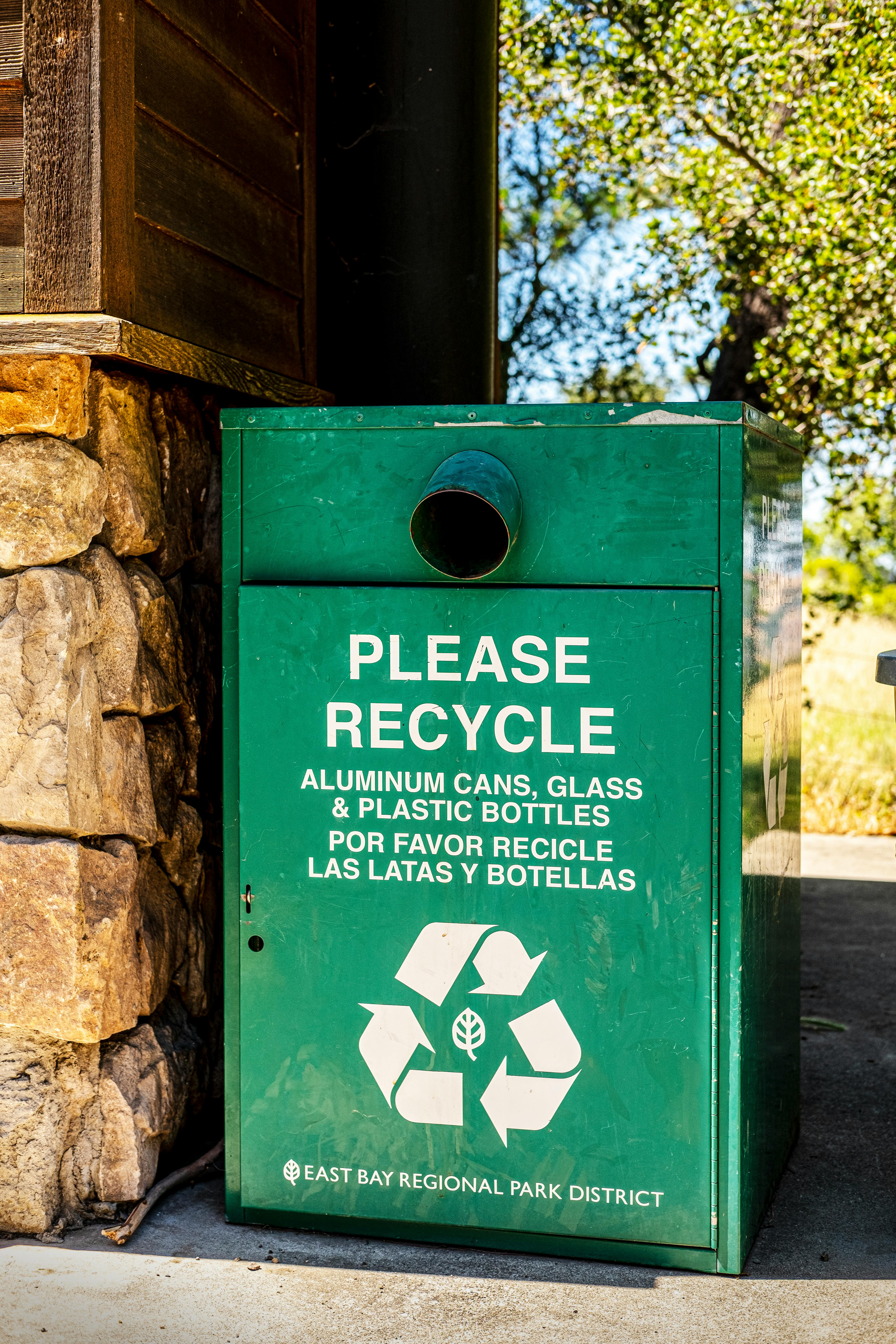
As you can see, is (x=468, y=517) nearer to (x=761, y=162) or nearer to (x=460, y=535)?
(x=460, y=535)

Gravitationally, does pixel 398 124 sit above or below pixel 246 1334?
above

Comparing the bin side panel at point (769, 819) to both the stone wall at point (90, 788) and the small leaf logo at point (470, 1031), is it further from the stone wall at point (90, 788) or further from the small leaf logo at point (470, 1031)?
the stone wall at point (90, 788)

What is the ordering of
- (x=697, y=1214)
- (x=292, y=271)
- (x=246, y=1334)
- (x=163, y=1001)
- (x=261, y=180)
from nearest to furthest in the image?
(x=246, y=1334) < (x=697, y=1214) < (x=163, y=1001) < (x=261, y=180) < (x=292, y=271)

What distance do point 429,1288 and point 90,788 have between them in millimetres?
1273

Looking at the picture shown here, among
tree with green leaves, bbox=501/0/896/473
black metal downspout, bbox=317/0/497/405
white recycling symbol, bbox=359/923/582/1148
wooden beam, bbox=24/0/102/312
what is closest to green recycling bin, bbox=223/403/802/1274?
white recycling symbol, bbox=359/923/582/1148

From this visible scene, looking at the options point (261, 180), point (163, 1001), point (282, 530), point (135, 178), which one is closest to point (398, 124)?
point (261, 180)

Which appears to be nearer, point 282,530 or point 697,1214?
point 697,1214

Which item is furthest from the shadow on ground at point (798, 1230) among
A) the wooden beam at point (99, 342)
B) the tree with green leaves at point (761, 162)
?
the tree with green leaves at point (761, 162)

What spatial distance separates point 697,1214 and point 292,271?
270 centimetres

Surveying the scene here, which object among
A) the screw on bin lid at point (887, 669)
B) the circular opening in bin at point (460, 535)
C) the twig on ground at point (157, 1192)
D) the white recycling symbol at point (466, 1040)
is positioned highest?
the circular opening in bin at point (460, 535)

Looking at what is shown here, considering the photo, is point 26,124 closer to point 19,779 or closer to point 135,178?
point 135,178

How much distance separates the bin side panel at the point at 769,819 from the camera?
2.80 m

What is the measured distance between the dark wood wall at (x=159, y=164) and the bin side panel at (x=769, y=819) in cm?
140

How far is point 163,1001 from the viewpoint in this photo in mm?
3336
